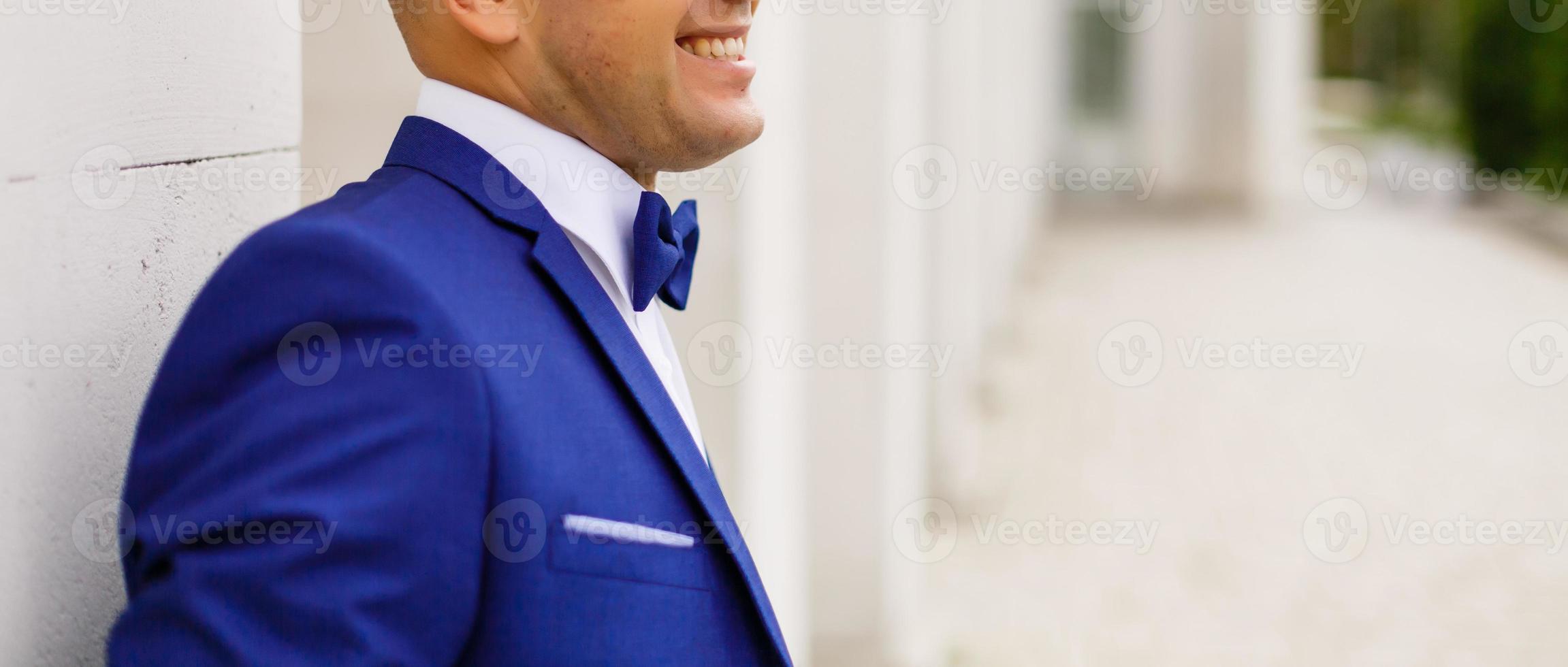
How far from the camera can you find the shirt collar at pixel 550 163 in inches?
48.1

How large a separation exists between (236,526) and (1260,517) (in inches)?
211

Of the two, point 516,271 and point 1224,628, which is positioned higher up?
point 516,271

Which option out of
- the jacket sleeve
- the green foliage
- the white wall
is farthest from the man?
the green foliage

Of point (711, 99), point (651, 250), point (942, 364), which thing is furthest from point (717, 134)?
point (942, 364)

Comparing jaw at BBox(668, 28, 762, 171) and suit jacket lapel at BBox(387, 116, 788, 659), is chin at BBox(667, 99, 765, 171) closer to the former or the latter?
jaw at BBox(668, 28, 762, 171)

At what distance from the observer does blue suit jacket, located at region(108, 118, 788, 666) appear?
0.90 metres

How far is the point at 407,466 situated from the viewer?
0.94 m

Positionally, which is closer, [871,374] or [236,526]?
[236,526]

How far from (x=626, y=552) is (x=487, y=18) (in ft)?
1.62

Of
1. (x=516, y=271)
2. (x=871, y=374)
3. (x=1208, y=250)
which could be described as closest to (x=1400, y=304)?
(x=1208, y=250)

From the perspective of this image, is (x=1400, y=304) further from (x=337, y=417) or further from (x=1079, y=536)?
(x=337, y=417)

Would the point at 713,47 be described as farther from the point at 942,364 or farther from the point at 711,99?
the point at 942,364

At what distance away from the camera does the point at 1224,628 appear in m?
4.59

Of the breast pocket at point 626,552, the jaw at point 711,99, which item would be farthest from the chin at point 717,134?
the breast pocket at point 626,552
